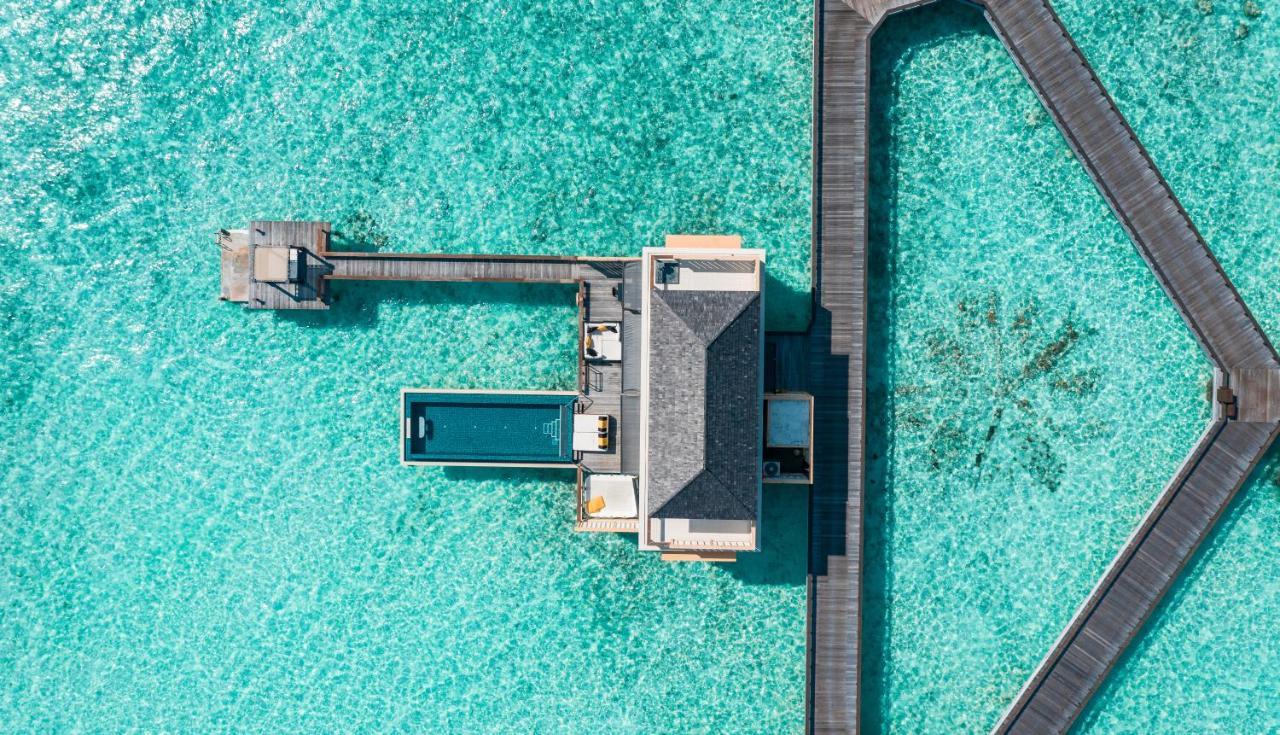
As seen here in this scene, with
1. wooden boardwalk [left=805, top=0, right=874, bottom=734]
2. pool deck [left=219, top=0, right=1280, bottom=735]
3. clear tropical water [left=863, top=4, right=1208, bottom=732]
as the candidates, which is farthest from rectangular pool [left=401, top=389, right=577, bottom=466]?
clear tropical water [left=863, top=4, right=1208, bottom=732]

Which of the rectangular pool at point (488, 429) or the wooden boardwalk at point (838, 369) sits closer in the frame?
the wooden boardwalk at point (838, 369)

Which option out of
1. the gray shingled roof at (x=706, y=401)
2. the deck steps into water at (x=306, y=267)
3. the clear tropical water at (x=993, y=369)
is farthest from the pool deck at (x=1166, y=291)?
the deck steps into water at (x=306, y=267)

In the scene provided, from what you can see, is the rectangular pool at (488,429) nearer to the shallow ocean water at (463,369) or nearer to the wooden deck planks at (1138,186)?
the shallow ocean water at (463,369)

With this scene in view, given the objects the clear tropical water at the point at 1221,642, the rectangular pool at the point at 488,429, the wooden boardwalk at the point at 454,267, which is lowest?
the clear tropical water at the point at 1221,642

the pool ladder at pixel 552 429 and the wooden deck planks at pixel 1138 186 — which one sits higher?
the wooden deck planks at pixel 1138 186

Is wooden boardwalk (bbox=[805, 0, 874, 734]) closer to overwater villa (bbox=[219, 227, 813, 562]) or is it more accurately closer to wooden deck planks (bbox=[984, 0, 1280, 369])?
overwater villa (bbox=[219, 227, 813, 562])

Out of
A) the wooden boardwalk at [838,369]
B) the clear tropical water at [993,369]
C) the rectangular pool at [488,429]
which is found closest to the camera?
the wooden boardwalk at [838,369]
